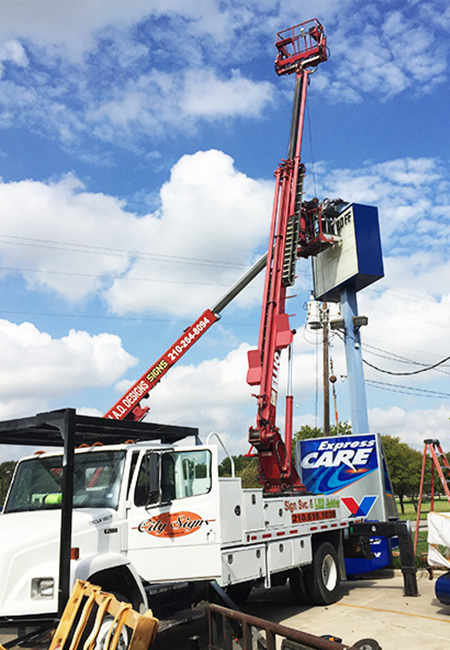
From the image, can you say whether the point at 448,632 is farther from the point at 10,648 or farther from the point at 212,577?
the point at 10,648

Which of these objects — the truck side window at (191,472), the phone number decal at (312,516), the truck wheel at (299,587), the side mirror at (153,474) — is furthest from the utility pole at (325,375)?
the side mirror at (153,474)

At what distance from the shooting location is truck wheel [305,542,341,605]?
9.24 meters

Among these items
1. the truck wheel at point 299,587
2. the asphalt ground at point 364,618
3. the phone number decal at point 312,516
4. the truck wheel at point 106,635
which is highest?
the phone number decal at point 312,516

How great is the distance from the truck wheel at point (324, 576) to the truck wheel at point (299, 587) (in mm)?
68

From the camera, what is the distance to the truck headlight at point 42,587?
5307mm

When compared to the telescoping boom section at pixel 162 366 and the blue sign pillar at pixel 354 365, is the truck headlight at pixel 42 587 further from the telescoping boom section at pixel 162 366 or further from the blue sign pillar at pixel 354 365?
the blue sign pillar at pixel 354 365

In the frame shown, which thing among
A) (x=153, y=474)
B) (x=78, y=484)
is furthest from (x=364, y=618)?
(x=78, y=484)

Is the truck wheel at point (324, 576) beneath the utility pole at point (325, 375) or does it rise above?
beneath

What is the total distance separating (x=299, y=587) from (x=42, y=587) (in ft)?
16.7

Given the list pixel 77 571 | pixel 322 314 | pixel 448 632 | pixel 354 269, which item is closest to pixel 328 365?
pixel 322 314

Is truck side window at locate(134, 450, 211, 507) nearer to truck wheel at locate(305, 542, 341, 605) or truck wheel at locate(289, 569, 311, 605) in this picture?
truck wheel at locate(289, 569, 311, 605)

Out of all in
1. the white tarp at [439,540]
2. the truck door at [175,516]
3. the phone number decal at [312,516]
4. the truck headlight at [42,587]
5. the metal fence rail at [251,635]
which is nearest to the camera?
the metal fence rail at [251,635]

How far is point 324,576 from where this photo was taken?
9672 mm

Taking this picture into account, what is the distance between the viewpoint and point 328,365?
92.0 feet
